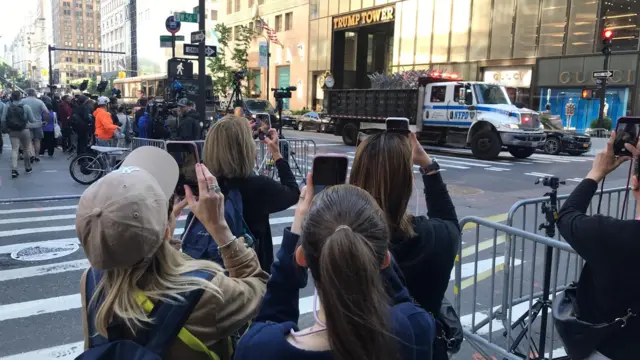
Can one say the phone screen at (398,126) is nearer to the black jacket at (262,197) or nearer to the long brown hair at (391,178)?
the long brown hair at (391,178)

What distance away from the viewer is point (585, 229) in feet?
7.06

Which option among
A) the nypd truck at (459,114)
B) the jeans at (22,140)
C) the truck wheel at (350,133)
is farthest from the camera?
the truck wheel at (350,133)

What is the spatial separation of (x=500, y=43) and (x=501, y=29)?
0.78 m

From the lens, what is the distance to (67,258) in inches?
245

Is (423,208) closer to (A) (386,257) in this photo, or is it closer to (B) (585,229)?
(B) (585,229)

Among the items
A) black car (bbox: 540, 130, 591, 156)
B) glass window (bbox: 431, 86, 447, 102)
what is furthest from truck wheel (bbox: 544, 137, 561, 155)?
glass window (bbox: 431, 86, 447, 102)

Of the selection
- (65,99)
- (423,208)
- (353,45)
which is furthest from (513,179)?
(353,45)

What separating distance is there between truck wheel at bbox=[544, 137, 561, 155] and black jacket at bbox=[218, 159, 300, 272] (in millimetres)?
18308

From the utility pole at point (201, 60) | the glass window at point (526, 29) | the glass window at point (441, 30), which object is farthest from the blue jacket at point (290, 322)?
the glass window at point (441, 30)

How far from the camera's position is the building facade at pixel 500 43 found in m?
24.8

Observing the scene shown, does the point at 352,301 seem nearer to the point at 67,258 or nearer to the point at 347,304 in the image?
the point at 347,304

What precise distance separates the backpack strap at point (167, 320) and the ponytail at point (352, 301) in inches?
18.1

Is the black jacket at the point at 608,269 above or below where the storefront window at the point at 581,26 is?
below

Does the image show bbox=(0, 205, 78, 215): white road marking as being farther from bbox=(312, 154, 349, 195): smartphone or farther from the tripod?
bbox=(312, 154, 349, 195): smartphone
